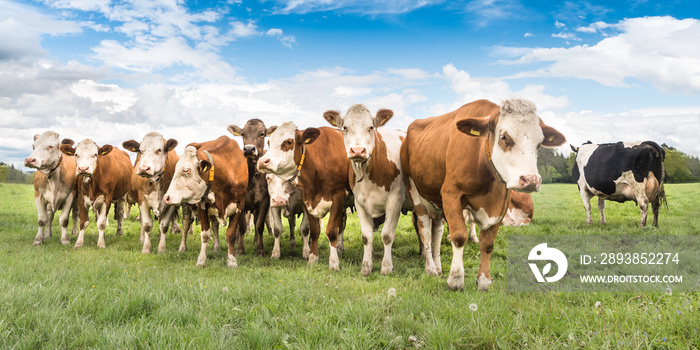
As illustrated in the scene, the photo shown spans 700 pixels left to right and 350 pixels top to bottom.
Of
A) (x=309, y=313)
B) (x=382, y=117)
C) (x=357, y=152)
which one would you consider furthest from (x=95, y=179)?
(x=309, y=313)

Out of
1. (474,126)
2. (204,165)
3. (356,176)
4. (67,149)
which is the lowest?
(356,176)

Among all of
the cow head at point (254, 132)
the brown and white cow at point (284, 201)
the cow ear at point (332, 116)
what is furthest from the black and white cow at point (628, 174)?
the cow head at point (254, 132)

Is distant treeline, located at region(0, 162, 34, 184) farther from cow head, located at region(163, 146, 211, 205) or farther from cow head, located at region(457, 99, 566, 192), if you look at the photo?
cow head, located at region(457, 99, 566, 192)

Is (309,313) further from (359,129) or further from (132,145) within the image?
(132,145)

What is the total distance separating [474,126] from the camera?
4.98 meters

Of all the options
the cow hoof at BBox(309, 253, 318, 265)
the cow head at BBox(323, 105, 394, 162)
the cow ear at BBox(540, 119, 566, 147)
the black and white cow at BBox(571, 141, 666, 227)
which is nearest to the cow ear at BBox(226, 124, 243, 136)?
the cow hoof at BBox(309, 253, 318, 265)

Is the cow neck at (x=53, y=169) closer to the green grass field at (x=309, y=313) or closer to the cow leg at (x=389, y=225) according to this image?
the green grass field at (x=309, y=313)

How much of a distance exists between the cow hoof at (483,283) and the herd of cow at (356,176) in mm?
13

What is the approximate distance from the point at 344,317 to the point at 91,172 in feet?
26.1

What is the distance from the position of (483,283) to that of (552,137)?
186 cm

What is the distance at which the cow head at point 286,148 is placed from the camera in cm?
736

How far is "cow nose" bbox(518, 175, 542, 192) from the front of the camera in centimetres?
433

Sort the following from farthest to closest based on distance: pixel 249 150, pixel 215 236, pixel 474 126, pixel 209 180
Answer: pixel 215 236
pixel 249 150
pixel 209 180
pixel 474 126

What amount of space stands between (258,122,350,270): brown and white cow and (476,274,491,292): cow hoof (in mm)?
2716
